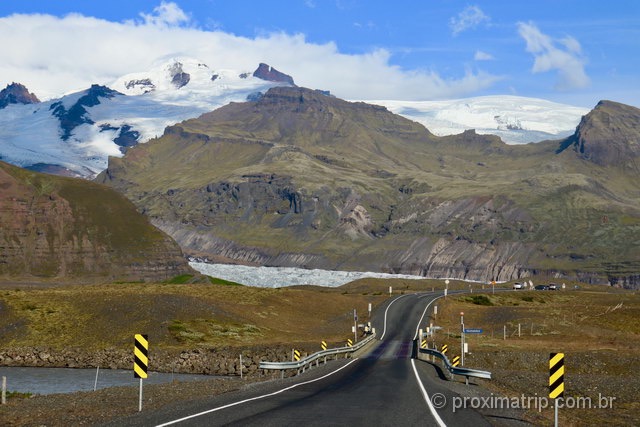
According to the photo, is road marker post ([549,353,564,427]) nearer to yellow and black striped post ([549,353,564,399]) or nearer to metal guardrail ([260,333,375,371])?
→ yellow and black striped post ([549,353,564,399])

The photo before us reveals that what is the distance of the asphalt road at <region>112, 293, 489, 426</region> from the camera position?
27.9 m

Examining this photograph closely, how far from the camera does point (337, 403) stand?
107 feet

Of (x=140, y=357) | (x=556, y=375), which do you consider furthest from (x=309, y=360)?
(x=556, y=375)

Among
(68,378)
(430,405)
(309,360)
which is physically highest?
(430,405)

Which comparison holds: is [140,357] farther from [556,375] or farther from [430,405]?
[556,375]

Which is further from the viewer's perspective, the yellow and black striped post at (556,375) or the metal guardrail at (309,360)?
the metal guardrail at (309,360)

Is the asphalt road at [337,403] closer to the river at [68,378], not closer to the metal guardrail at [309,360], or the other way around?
the metal guardrail at [309,360]

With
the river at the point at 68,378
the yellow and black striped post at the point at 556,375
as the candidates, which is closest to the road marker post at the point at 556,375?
the yellow and black striped post at the point at 556,375

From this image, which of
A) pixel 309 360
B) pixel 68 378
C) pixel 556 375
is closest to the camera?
pixel 556 375

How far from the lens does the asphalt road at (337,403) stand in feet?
91.4

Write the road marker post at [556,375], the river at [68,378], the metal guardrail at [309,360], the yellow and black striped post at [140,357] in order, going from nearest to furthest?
the road marker post at [556,375]
the yellow and black striped post at [140,357]
the metal guardrail at [309,360]
the river at [68,378]

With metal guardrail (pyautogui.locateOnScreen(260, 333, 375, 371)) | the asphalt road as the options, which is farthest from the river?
the asphalt road

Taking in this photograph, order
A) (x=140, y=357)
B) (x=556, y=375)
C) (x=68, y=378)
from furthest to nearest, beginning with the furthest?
(x=68, y=378) < (x=140, y=357) < (x=556, y=375)

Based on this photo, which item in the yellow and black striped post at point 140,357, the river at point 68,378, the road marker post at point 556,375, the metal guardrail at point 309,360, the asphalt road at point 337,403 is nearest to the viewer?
the road marker post at point 556,375
